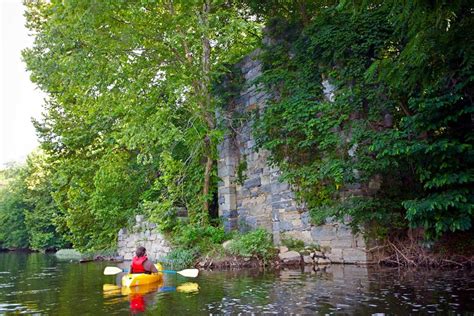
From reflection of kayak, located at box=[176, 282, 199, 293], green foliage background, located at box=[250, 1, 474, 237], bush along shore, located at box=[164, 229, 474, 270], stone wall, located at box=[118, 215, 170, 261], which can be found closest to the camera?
reflection of kayak, located at box=[176, 282, 199, 293]

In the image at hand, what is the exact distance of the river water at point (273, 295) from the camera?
15.8 feet

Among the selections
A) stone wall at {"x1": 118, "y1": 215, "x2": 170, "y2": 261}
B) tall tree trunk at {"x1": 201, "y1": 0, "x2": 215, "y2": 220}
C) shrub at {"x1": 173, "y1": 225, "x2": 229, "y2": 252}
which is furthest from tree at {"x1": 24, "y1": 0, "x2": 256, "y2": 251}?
stone wall at {"x1": 118, "y1": 215, "x2": 170, "y2": 261}

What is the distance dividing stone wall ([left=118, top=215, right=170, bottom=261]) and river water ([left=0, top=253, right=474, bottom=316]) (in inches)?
174

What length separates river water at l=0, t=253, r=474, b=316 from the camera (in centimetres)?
480

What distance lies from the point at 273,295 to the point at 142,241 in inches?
359

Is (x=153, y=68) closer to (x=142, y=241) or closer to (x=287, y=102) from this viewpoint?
(x=287, y=102)

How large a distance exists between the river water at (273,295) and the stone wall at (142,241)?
14.5 feet

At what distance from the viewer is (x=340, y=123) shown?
373 inches

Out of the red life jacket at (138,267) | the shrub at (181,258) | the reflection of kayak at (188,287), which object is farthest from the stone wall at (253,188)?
the red life jacket at (138,267)

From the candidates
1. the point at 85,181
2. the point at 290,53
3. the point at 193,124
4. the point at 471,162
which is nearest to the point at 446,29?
the point at 471,162

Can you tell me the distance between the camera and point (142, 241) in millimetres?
14180

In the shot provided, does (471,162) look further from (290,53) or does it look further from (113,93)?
(113,93)

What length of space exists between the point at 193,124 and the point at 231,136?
120 cm

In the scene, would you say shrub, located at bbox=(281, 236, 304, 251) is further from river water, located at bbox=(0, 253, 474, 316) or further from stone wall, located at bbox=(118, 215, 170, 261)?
stone wall, located at bbox=(118, 215, 170, 261)
